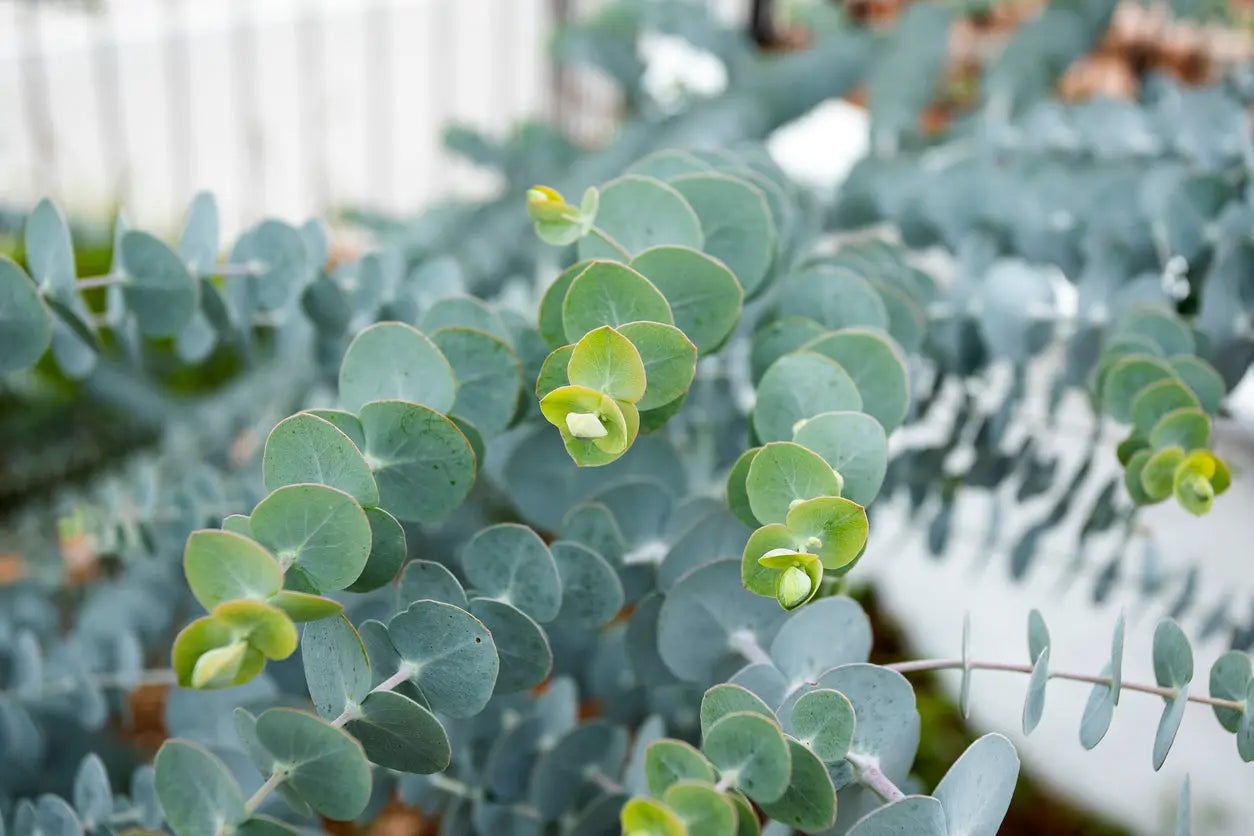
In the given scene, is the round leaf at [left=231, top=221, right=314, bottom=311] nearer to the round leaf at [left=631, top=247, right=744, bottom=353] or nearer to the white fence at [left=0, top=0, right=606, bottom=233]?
the round leaf at [left=631, top=247, right=744, bottom=353]

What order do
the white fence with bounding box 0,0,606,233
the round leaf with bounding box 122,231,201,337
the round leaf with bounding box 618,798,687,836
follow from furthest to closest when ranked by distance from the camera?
the white fence with bounding box 0,0,606,233 < the round leaf with bounding box 122,231,201,337 < the round leaf with bounding box 618,798,687,836

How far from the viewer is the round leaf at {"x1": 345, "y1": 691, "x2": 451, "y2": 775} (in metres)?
0.13

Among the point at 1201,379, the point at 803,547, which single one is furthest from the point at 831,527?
the point at 1201,379

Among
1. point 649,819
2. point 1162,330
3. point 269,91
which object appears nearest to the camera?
point 649,819

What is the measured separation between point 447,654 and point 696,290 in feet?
0.23

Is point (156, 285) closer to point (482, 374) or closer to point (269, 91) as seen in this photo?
point (482, 374)

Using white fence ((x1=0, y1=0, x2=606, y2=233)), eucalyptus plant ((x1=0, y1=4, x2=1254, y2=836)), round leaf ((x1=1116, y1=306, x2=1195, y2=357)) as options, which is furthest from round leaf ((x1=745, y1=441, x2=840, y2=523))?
white fence ((x1=0, y1=0, x2=606, y2=233))

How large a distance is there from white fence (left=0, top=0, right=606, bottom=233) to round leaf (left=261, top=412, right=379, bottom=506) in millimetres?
1470

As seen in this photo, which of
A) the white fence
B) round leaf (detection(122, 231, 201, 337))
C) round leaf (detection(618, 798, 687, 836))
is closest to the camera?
round leaf (detection(618, 798, 687, 836))

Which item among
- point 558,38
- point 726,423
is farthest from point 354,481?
point 558,38

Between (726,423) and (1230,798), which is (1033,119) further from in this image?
(1230,798)

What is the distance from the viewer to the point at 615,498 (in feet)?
0.61

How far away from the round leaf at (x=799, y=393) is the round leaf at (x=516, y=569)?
0.04m

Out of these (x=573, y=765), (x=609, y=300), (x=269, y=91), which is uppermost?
(x=609, y=300)
